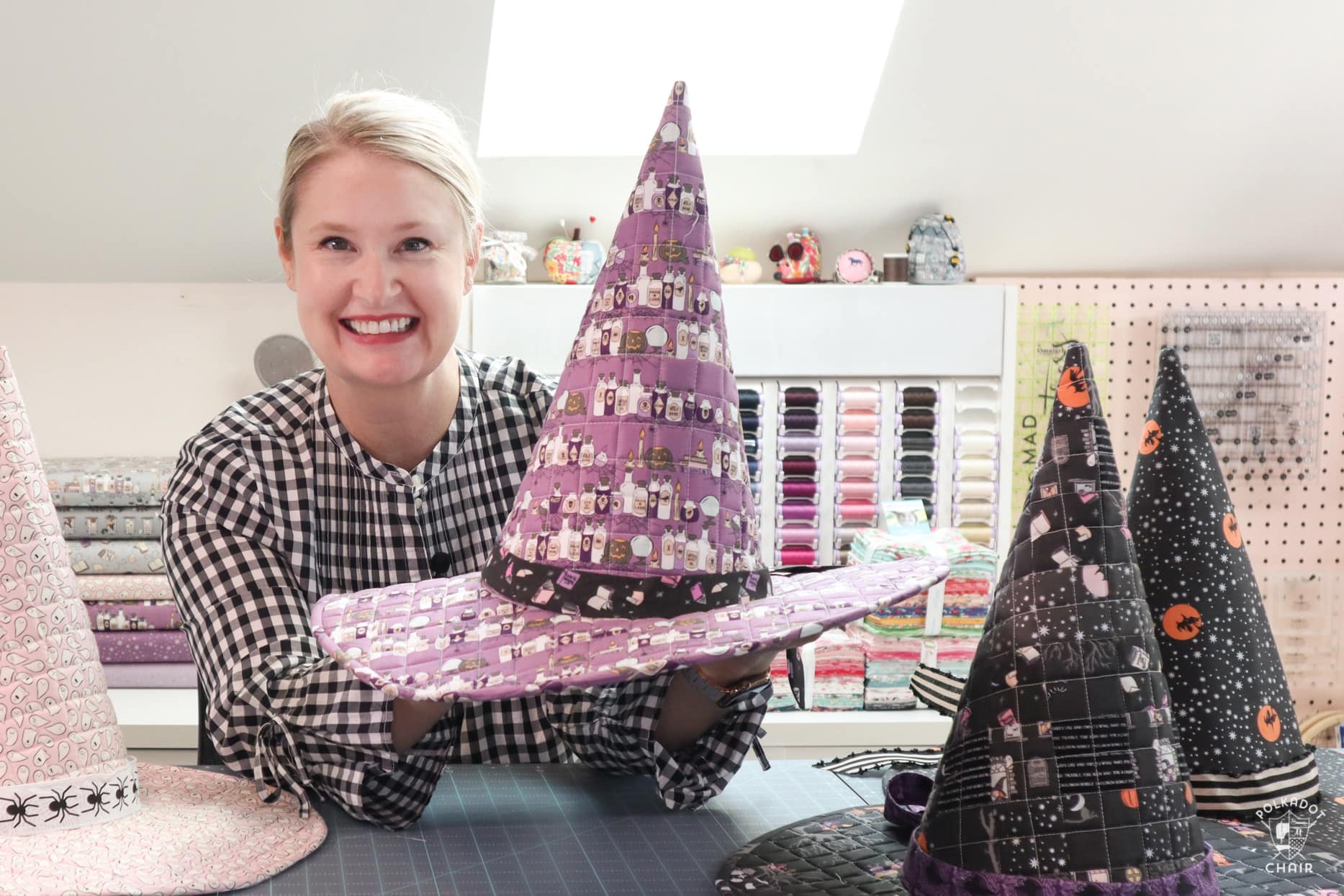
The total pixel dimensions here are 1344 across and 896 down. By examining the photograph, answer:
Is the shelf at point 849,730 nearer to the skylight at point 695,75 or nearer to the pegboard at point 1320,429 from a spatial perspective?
the pegboard at point 1320,429

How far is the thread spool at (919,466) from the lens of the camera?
271 cm

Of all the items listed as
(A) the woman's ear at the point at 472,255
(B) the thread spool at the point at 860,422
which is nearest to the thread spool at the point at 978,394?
(B) the thread spool at the point at 860,422

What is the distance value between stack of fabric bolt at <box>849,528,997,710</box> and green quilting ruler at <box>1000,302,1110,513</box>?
61 cm

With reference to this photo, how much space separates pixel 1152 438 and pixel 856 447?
1.81 metres

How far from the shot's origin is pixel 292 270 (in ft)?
3.68

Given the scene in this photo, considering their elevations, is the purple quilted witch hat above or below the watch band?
above

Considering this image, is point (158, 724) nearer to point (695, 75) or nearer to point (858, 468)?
point (858, 468)

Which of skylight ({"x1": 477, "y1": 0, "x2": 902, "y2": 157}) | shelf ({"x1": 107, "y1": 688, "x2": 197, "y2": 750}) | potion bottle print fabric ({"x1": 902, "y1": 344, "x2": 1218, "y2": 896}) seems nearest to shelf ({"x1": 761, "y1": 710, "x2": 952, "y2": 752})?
shelf ({"x1": 107, "y1": 688, "x2": 197, "y2": 750})

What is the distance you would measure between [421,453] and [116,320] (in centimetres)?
186

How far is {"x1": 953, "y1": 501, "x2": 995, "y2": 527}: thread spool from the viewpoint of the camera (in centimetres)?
275

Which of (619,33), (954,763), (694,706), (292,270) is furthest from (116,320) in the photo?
(954,763)

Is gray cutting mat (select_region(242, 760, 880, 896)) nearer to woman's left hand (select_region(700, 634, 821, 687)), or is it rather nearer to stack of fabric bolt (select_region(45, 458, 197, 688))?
woman's left hand (select_region(700, 634, 821, 687))

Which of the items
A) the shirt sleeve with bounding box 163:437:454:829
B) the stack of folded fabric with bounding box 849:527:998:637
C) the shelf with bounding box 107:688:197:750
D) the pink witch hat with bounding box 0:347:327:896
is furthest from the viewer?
the stack of folded fabric with bounding box 849:527:998:637

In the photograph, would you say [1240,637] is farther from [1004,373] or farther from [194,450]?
[1004,373]
